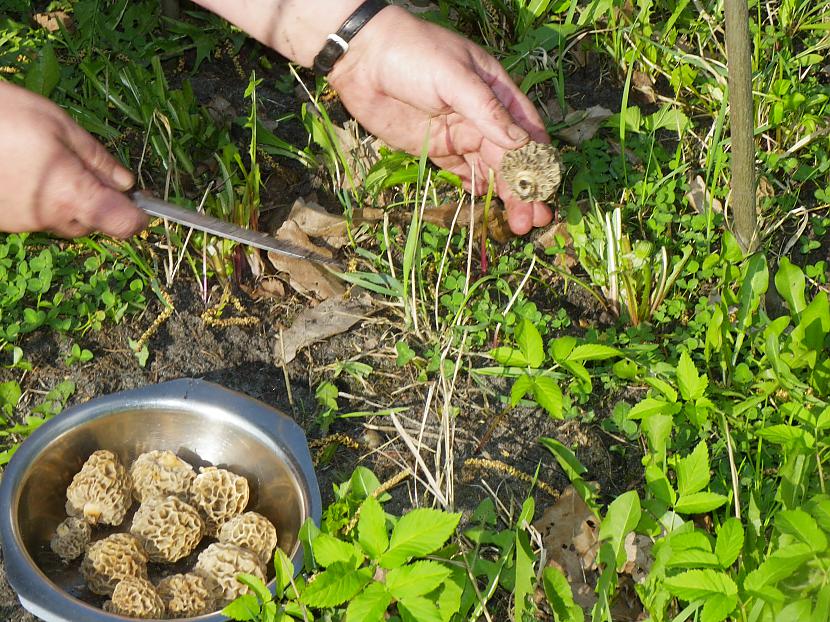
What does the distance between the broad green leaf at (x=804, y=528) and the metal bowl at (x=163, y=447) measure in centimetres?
94

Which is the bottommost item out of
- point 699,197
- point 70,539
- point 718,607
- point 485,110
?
point 70,539

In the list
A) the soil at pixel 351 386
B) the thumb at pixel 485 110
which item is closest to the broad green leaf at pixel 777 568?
the soil at pixel 351 386

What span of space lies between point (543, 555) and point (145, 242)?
146cm

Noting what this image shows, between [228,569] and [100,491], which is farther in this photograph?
[100,491]

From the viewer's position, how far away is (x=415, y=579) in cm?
179

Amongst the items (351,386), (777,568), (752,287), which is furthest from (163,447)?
(752,287)

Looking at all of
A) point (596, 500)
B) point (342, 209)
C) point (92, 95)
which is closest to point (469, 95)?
point (342, 209)

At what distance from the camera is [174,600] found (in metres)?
2.08

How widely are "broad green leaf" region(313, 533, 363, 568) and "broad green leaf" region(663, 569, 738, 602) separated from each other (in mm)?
608

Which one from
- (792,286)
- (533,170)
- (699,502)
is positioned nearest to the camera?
(699,502)

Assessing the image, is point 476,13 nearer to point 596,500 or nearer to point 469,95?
point 469,95

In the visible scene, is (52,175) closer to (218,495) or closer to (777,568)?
(218,495)

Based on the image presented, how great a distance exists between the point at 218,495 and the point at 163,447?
0.73 ft

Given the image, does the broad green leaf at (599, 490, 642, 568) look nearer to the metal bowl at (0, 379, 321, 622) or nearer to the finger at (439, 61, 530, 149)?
the metal bowl at (0, 379, 321, 622)
